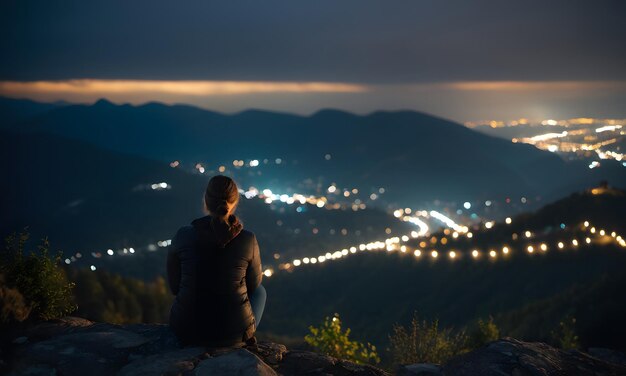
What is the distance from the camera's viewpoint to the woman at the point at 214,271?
199 inches

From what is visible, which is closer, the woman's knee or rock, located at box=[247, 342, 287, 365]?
rock, located at box=[247, 342, 287, 365]

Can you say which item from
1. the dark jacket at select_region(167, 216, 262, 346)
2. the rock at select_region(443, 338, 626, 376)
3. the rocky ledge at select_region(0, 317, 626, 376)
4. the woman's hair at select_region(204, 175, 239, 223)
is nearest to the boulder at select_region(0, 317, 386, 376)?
the rocky ledge at select_region(0, 317, 626, 376)

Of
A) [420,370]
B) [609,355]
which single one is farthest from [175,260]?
[609,355]

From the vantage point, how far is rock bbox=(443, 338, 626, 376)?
209 inches

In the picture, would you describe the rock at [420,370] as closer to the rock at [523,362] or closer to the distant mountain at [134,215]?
the rock at [523,362]

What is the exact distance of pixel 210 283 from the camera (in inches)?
199

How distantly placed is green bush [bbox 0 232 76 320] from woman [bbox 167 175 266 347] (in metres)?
1.86

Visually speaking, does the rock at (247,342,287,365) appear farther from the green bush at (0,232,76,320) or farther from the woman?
the green bush at (0,232,76,320)

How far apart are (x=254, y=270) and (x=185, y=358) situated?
1145mm

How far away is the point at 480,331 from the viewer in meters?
→ 10.8

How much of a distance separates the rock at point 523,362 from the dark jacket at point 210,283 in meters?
2.56

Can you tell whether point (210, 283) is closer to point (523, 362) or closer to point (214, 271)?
point (214, 271)

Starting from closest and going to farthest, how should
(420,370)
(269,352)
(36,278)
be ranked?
1. (269,352)
2. (420,370)
3. (36,278)

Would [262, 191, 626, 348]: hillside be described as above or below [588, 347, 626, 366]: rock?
below
